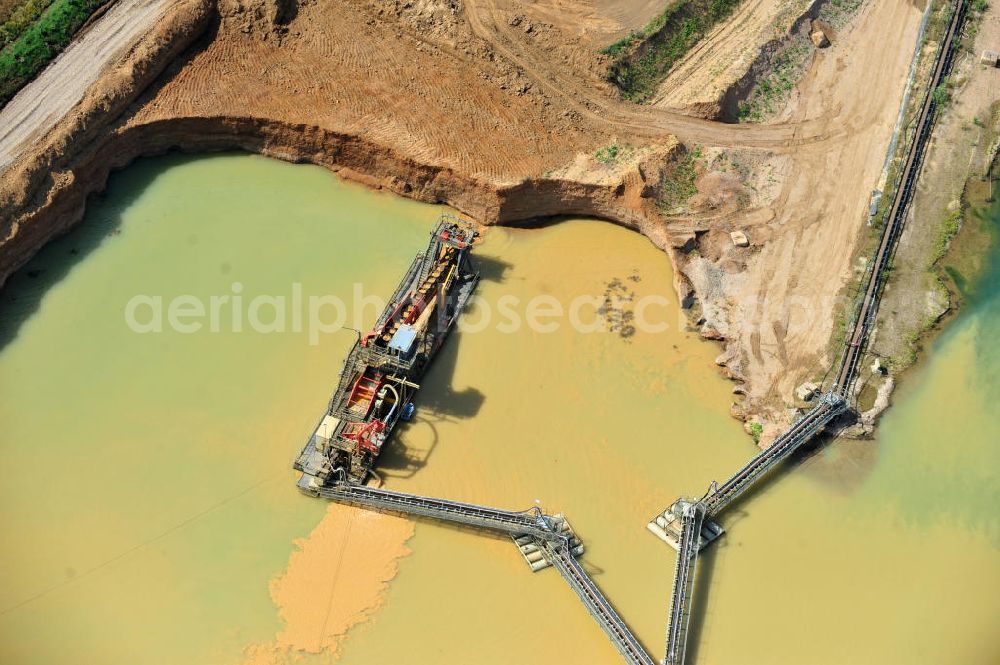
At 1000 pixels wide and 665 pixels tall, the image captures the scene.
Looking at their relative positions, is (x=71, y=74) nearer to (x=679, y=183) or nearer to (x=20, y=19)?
(x=20, y=19)

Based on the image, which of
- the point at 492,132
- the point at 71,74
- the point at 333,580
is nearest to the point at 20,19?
the point at 71,74

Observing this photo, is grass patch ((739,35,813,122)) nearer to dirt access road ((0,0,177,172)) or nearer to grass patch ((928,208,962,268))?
grass patch ((928,208,962,268))

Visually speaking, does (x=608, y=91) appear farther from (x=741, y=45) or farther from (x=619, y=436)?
(x=619, y=436)

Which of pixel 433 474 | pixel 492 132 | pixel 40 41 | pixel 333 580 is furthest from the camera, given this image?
pixel 40 41

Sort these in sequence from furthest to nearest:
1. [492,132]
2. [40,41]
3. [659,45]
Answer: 1. [659,45]
2. [40,41]
3. [492,132]

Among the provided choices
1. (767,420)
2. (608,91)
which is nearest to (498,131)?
(608,91)

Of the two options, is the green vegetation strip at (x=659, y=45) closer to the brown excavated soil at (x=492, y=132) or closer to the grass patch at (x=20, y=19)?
the brown excavated soil at (x=492, y=132)

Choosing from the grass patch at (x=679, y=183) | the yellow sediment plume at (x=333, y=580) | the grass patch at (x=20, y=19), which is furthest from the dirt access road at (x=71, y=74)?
the grass patch at (x=679, y=183)
